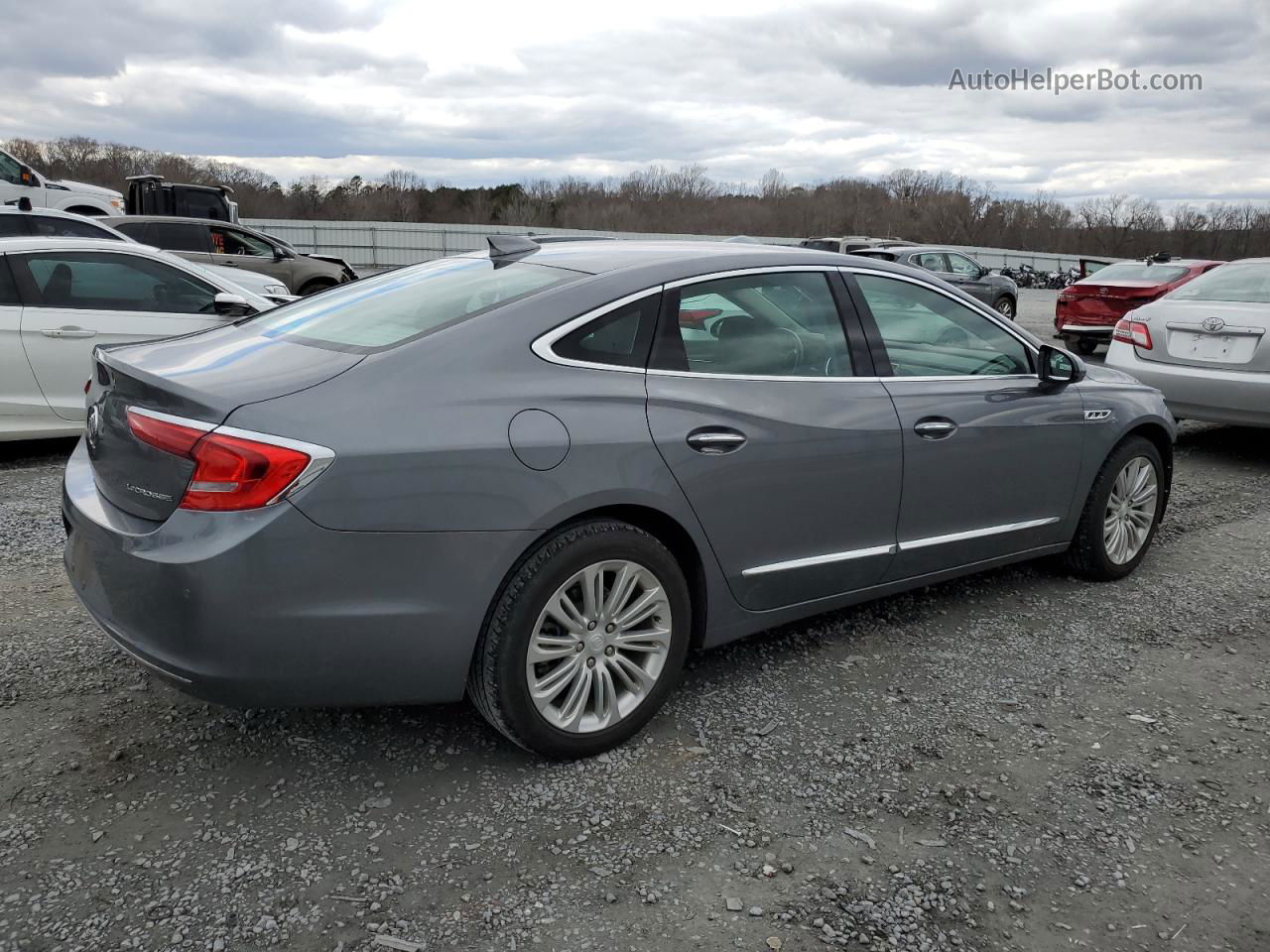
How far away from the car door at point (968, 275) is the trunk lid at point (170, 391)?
18523 mm

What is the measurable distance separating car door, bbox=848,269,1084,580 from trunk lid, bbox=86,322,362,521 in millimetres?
2057

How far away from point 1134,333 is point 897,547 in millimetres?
5331

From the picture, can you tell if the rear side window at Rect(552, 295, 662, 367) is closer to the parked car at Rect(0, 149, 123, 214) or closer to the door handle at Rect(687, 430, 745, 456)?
the door handle at Rect(687, 430, 745, 456)

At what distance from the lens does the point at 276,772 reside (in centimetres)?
310

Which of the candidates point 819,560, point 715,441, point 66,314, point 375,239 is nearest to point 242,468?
point 715,441

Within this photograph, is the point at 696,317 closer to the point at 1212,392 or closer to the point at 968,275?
the point at 1212,392

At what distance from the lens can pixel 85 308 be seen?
7008 mm

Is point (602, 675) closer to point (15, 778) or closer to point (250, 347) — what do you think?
point (250, 347)

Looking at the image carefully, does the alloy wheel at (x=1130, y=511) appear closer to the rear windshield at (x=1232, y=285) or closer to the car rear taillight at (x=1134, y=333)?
the car rear taillight at (x=1134, y=333)

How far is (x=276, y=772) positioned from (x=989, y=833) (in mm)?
2053

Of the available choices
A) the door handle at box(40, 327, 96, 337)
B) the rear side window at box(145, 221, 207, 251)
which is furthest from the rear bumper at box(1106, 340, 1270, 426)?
the rear side window at box(145, 221, 207, 251)

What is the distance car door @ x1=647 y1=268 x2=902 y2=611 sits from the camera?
130 inches

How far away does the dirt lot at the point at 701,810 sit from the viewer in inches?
98.7

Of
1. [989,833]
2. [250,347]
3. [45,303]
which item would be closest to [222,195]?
[45,303]
